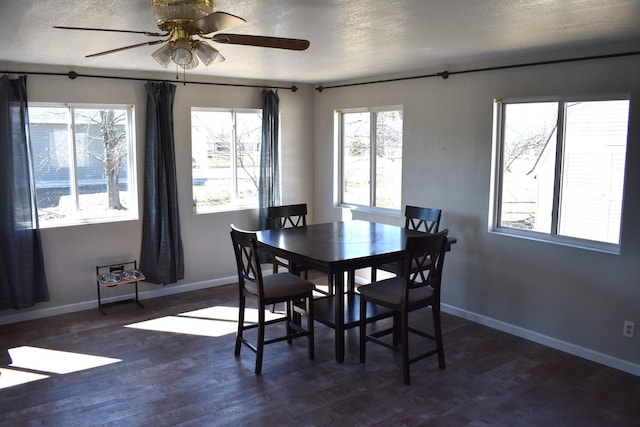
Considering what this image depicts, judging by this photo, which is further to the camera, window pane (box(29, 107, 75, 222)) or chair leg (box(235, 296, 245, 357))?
window pane (box(29, 107, 75, 222))

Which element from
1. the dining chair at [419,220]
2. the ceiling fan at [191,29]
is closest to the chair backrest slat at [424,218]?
the dining chair at [419,220]

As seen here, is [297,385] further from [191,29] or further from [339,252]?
[191,29]

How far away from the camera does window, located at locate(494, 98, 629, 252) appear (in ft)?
12.8

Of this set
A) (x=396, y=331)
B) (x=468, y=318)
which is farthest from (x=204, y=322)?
(x=468, y=318)

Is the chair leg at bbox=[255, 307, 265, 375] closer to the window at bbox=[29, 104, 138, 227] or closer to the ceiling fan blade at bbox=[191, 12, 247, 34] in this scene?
the ceiling fan blade at bbox=[191, 12, 247, 34]

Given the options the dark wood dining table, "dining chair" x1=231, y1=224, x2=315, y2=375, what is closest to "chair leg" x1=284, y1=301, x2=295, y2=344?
"dining chair" x1=231, y1=224, x2=315, y2=375

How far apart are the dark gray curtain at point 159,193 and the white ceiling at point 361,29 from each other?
1.91ft

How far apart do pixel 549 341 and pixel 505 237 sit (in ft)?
3.00

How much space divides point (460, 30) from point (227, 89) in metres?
3.25

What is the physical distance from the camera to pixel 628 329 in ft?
12.4

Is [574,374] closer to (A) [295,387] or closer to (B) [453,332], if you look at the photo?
(B) [453,332]

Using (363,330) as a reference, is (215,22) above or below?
above

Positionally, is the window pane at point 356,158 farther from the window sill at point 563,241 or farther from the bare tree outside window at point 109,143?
the bare tree outside window at point 109,143

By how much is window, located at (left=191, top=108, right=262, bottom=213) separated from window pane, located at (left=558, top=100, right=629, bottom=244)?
343 centimetres
